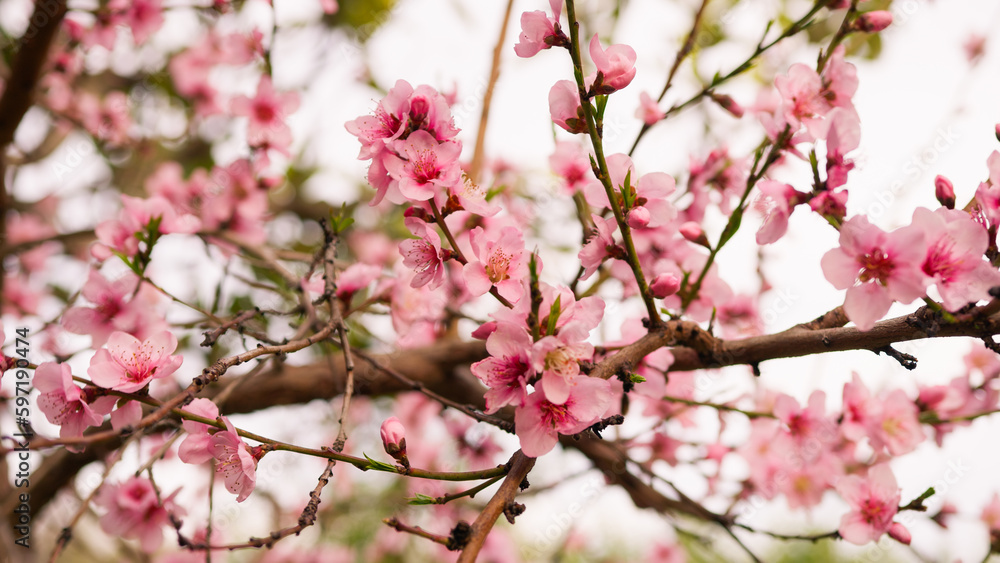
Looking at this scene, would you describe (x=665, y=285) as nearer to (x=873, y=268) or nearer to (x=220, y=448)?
(x=873, y=268)

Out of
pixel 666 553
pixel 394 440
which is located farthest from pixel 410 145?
pixel 666 553

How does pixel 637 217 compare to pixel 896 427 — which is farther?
pixel 896 427

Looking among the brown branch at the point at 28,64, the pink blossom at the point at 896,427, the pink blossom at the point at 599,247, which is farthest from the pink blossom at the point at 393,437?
the brown branch at the point at 28,64

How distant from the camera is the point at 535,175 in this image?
8.97 feet

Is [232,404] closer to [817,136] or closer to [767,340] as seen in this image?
[767,340]

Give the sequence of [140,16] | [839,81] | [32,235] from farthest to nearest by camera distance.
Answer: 1. [32,235]
2. [140,16]
3. [839,81]

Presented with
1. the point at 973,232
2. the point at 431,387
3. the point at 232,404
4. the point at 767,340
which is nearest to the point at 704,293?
the point at 767,340

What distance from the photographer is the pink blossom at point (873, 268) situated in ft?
2.37

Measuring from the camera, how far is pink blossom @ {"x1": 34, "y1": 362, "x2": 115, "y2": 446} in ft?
2.64

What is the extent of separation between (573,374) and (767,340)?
1.27 feet

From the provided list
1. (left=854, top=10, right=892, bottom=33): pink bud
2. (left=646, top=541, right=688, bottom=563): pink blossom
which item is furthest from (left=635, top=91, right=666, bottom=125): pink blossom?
(left=646, top=541, right=688, bottom=563): pink blossom

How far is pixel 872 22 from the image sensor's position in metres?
1.09

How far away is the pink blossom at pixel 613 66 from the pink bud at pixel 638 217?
0.58ft

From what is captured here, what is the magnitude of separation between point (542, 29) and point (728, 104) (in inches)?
24.5
